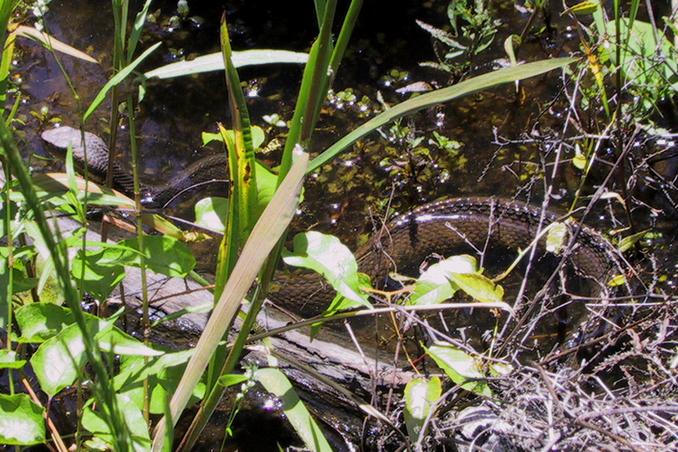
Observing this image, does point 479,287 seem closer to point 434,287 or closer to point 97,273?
point 434,287

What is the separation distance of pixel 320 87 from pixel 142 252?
509 millimetres

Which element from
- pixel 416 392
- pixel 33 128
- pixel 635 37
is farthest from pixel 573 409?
pixel 33 128

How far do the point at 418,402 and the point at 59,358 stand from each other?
77 cm

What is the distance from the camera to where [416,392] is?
1.63m

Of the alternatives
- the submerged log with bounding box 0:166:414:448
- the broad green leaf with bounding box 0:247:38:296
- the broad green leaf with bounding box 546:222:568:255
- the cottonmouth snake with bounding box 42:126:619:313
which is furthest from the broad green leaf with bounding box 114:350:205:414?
the cottonmouth snake with bounding box 42:126:619:313

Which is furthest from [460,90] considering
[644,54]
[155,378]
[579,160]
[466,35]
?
[466,35]

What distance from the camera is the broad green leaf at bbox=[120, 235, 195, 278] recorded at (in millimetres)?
1387

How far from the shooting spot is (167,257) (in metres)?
1.40

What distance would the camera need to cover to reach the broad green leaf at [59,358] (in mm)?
1241

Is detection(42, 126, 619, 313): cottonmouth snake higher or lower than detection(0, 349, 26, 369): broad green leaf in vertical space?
lower

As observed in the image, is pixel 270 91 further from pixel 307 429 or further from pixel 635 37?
pixel 307 429

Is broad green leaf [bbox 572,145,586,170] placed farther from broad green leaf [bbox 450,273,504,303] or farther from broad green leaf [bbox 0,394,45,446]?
broad green leaf [bbox 0,394,45,446]

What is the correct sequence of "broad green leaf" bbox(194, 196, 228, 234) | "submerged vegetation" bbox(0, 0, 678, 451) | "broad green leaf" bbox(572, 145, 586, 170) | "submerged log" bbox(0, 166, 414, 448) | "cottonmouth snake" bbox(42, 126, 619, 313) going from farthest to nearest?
"cottonmouth snake" bbox(42, 126, 619, 313) → "broad green leaf" bbox(572, 145, 586, 170) → "submerged log" bbox(0, 166, 414, 448) → "broad green leaf" bbox(194, 196, 228, 234) → "submerged vegetation" bbox(0, 0, 678, 451)

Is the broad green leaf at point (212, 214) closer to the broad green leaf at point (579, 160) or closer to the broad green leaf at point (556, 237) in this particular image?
the broad green leaf at point (556, 237)
